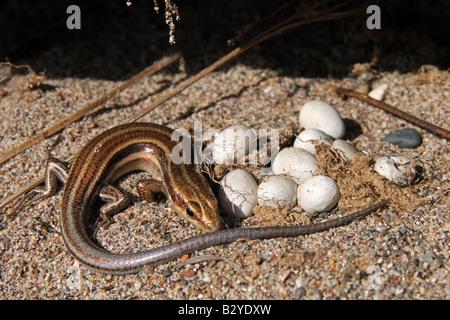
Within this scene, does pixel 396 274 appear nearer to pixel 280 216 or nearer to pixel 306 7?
pixel 280 216

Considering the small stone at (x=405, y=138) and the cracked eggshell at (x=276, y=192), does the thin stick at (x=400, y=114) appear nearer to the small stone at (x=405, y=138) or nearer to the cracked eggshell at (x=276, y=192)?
the small stone at (x=405, y=138)

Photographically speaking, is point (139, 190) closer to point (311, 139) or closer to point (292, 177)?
point (292, 177)

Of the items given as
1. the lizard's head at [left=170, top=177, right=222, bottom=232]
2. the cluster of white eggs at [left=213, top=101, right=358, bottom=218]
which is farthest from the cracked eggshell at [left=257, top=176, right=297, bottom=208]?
the lizard's head at [left=170, top=177, right=222, bottom=232]

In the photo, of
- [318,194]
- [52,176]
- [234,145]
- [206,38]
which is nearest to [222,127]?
[234,145]

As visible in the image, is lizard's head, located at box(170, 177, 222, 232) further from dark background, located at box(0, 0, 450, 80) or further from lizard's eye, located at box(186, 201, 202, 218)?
dark background, located at box(0, 0, 450, 80)

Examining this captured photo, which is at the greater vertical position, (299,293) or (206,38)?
(206,38)

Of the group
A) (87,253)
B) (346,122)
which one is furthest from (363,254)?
(87,253)
